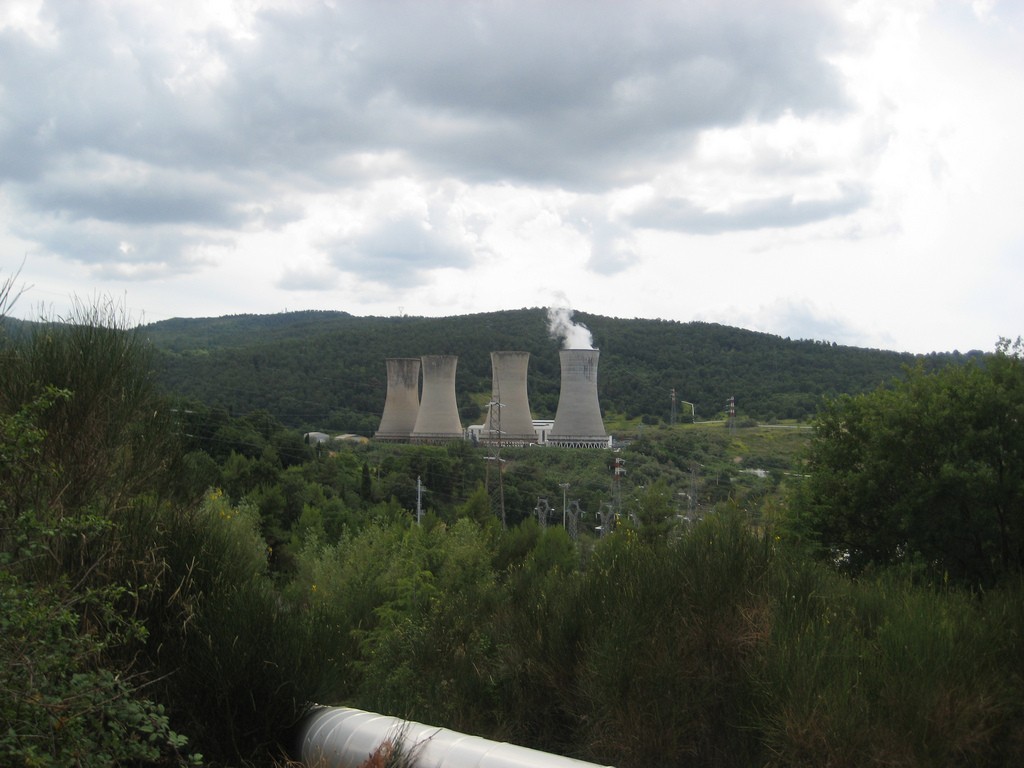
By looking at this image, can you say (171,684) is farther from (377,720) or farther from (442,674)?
(442,674)

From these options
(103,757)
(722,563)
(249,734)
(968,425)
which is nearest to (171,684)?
(249,734)

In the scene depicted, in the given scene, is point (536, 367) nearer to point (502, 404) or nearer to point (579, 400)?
point (502, 404)

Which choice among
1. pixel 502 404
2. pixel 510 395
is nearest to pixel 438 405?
pixel 502 404

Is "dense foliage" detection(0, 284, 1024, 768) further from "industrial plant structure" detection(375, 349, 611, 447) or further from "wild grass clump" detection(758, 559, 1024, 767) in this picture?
"industrial plant structure" detection(375, 349, 611, 447)

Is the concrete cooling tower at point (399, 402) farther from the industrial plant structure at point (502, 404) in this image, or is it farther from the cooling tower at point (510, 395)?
the cooling tower at point (510, 395)

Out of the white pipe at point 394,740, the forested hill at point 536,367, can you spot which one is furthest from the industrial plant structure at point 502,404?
the white pipe at point 394,740

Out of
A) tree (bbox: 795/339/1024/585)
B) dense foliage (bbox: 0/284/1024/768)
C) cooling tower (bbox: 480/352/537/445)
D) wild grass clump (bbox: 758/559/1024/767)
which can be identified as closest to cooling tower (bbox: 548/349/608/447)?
cooling tower (bbox: 480/352/537/445)
